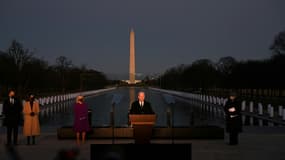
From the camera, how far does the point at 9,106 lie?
14.9 meters

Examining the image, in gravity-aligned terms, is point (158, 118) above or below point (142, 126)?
below

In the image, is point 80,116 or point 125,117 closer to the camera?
point 80,116

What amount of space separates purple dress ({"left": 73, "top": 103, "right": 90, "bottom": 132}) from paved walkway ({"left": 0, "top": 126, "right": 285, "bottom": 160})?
1.82 ft

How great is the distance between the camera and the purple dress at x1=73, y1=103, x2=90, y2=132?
49.1 feet

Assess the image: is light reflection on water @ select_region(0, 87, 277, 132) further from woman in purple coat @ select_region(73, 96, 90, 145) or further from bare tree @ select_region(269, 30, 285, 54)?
bare tree @ select_region(269, 30, 285, 54)

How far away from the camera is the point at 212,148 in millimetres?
14516

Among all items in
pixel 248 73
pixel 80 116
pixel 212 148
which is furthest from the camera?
pixel 248 73

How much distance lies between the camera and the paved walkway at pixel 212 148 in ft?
41.5

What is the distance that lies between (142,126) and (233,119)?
4.59 meters

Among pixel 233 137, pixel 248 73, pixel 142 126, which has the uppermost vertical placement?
pixel 248 73

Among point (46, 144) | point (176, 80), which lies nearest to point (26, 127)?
point (46, 144)

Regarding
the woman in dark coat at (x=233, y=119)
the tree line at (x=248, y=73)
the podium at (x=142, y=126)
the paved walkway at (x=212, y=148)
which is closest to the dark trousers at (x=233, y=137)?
the woman in dark coat at (x=233, y=119)

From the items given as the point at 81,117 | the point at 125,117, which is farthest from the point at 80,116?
the point at 125,117

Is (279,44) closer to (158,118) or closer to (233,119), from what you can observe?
(158,118)
